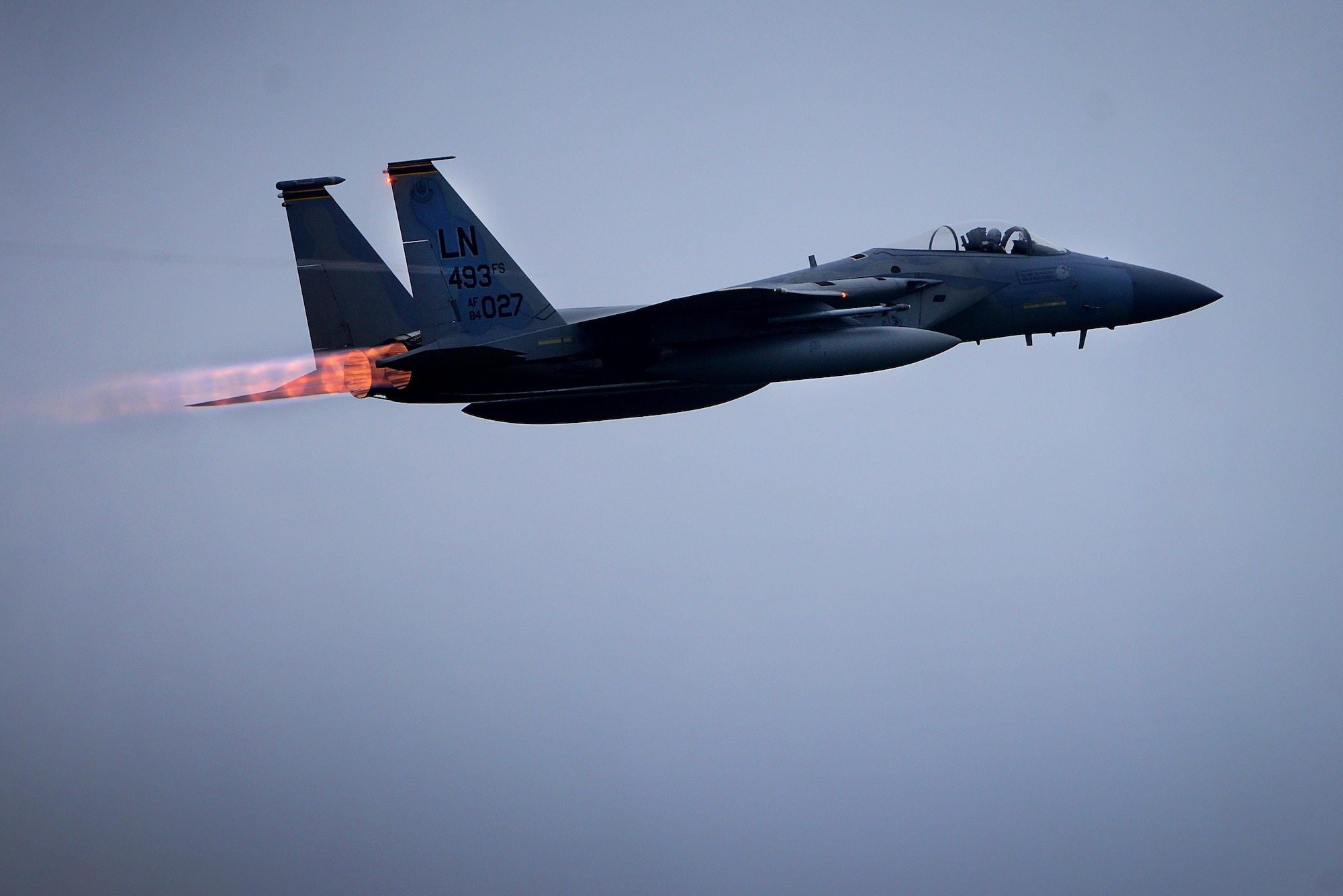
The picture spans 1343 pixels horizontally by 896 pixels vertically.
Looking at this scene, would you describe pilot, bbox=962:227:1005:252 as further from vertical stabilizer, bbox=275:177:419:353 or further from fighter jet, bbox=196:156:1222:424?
vertical stabilizer, bbox=275:177:419:353

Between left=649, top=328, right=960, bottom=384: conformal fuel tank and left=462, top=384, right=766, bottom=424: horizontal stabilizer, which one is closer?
left=649, top=328, right=960, bottom=384: conformal fuel tank

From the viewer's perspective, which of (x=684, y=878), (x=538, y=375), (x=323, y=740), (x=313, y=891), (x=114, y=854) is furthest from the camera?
(x=684, y=878)

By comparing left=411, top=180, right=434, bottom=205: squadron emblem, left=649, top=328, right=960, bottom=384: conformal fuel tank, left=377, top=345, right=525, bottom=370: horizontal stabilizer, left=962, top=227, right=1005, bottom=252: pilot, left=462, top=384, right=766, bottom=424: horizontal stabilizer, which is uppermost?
left=411, top=180, right=434, bottom=205: squadron emblem

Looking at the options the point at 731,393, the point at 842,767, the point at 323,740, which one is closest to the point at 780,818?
the point at 842,767

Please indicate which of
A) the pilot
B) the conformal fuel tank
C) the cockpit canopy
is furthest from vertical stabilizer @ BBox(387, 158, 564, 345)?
the pilot

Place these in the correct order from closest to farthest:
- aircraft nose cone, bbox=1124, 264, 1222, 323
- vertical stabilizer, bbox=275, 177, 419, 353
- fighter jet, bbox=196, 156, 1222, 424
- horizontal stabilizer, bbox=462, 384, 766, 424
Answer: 1. fighter jet, bbox=196, 156, 1222, 424
2. horizontal stabilizer, bbox=462, 384, 766, 424
3. aircraft nose cone, bbox=1124, 264, 1222, 323
4. vertical stabilizer, bbox=275, 177, 419, 353

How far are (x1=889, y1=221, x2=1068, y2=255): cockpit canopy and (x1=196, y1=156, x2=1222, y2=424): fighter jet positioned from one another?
0.03 meters

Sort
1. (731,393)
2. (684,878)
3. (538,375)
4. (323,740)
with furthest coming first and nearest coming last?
(684,878) < (323,740) < (731,393) < (538,375)

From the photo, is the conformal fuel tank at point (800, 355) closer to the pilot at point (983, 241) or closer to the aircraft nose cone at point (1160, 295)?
the pilot at point (983, 241)

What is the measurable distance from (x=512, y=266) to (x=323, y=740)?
48.9m

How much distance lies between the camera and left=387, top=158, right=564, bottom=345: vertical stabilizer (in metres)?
17.0

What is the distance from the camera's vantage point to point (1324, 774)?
62.0 m

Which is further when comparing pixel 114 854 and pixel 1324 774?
pixel 1324 774

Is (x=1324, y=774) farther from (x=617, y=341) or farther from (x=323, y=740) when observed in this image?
(x=617, y=341)
